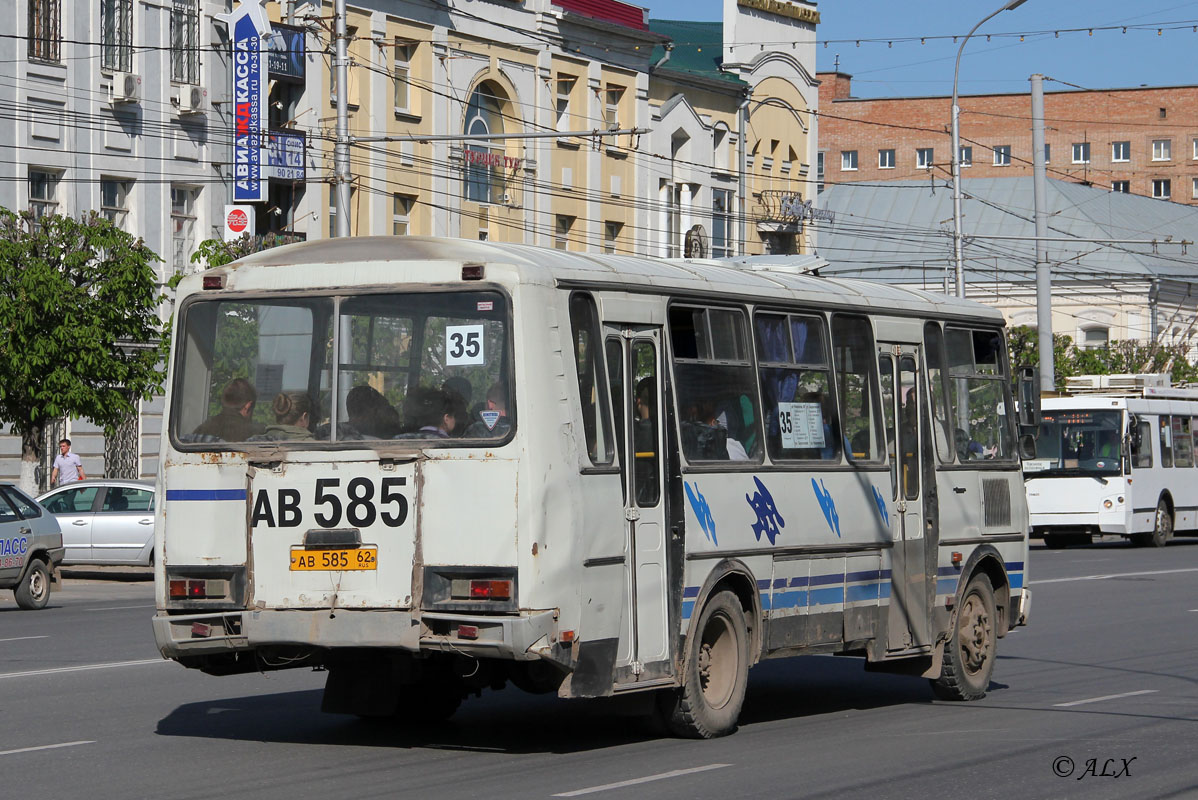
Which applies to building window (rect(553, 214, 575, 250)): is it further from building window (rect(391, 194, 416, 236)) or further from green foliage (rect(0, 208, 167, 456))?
green foliage (rect(0, 208, 167, 456))

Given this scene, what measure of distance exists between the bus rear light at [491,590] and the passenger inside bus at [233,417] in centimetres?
165

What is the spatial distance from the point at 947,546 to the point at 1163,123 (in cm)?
9989

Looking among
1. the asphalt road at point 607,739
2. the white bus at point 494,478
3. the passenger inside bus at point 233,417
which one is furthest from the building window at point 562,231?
the passenger inside bus at point 233,417

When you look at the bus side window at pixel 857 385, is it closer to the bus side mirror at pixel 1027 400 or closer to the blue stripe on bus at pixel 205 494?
the bus side mirror at pixel 1027 400

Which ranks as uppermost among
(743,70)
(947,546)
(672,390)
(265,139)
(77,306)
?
(743,70)

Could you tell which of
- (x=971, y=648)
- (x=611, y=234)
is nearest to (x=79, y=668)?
(x=971, y=648)

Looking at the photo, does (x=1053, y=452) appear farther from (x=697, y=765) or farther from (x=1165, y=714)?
(x=697, y=765)

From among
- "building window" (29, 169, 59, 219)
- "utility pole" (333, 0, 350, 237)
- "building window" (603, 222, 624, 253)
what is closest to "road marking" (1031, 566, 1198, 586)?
"utility pole" (333, 0, 350, 237)

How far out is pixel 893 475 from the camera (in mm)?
13484

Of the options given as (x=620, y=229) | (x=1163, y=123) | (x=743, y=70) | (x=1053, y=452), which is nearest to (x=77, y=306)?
(x=1053, y=452)

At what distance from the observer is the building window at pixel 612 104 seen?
176 feet

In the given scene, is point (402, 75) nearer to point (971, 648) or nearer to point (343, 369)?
point (971, 648)

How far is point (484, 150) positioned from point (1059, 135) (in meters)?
67.0

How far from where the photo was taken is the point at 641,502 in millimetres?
10938
